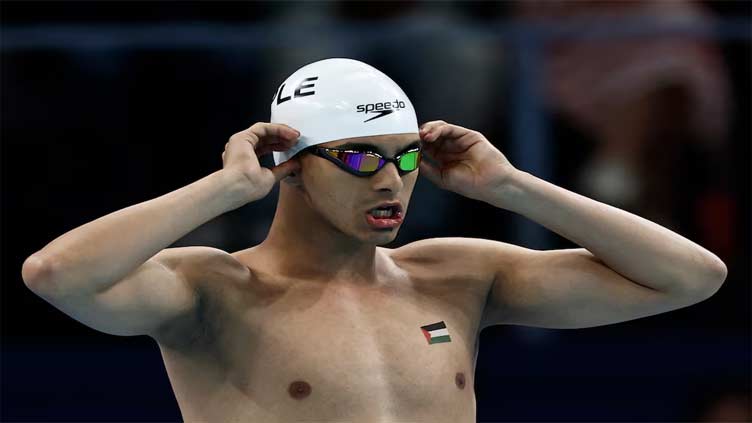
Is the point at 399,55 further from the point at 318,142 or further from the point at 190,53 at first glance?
the point at 318,142

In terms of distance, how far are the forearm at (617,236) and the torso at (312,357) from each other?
20.3 inches

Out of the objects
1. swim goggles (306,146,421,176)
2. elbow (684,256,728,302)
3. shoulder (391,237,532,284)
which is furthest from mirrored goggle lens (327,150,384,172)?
elbow (684,256,728,302)

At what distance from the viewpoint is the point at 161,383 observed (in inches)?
299

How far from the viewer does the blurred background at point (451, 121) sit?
770 centimetres

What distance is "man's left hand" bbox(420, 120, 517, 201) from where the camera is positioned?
192 inches

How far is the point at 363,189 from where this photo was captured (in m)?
4.61

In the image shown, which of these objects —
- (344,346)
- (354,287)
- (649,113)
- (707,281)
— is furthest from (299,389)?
(649,113)

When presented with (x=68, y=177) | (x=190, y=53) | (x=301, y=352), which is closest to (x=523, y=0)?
(x=190, y=53)

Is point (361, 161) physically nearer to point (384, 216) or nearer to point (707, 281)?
point (384, 216)

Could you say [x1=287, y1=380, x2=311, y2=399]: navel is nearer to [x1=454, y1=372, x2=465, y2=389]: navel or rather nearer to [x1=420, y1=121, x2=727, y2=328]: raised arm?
[x1=454, y1=372, x2=465, y2=389]: navel

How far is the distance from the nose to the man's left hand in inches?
13.2

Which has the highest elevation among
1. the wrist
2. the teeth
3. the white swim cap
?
the white swim cap

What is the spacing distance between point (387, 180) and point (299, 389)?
749 mm

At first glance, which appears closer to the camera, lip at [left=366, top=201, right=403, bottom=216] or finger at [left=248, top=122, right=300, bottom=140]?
lip at [left=366, top=201, right=403, bottom=216]
